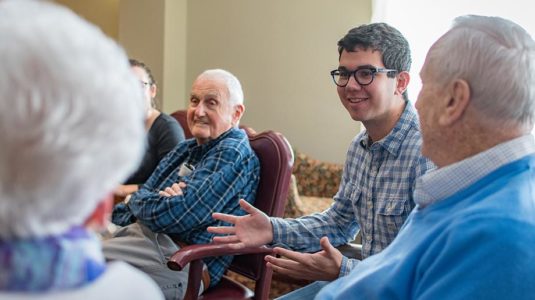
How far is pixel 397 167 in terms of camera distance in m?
1.78

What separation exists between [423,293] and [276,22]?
200 inches

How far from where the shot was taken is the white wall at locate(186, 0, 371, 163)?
5738 mm

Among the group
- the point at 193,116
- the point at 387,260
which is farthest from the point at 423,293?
the point at 193,116

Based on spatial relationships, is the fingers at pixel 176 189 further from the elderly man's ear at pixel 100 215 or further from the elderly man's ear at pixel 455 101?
the elderly man's ear at pixel 100 215

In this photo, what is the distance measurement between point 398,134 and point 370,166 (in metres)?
0.13

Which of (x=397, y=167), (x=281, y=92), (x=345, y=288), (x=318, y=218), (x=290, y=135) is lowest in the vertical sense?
(x=290, y=135)

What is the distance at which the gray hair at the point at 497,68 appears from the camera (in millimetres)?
1159

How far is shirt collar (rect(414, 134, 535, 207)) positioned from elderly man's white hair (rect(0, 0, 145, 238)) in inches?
29.2

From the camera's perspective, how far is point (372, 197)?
183 cm

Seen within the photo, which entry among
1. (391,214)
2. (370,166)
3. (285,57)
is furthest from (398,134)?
(285,57)

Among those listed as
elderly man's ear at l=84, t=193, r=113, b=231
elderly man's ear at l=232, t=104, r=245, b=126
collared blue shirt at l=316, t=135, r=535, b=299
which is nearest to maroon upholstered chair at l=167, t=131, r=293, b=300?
elderly man's ear at l=232, t=104, r=245, b=126

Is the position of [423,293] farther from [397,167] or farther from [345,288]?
[397,167]

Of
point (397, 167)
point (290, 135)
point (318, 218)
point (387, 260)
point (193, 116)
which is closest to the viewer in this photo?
point (387, 260)

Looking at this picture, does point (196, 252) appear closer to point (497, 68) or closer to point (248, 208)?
point (248, 208)
